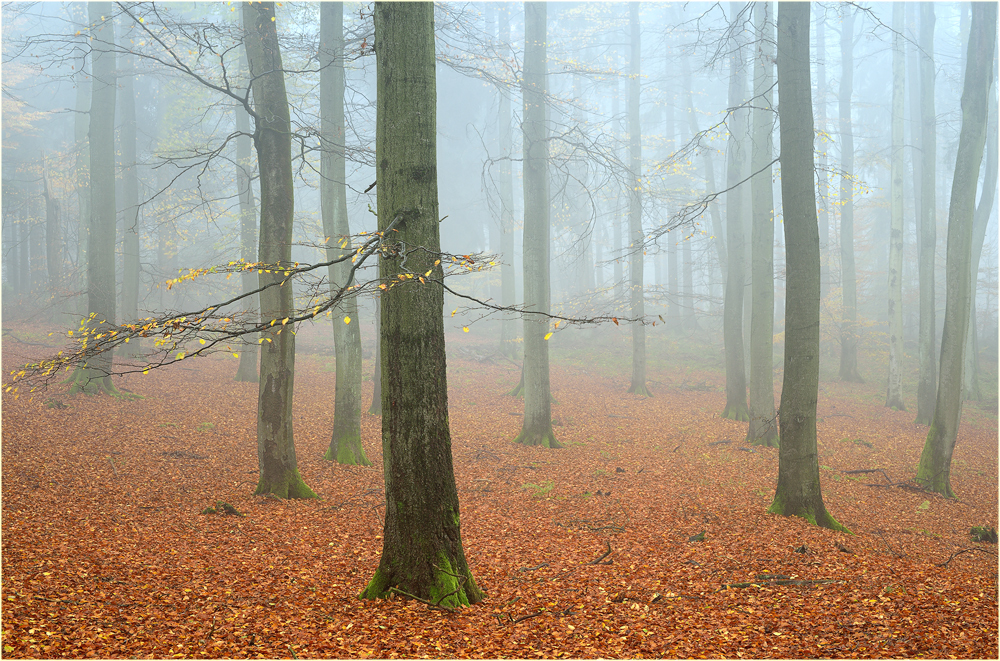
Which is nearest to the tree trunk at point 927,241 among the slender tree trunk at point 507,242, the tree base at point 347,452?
the slender tree trunk at point 507,242

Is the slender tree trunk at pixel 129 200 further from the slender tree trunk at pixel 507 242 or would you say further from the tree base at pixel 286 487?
the slender tree trunk at pixel 507 242

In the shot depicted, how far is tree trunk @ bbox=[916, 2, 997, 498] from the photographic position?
8812 millimetres

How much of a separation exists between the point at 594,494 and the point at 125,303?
14.6m

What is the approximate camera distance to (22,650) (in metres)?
3.34

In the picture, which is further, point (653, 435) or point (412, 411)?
point (653, 435)

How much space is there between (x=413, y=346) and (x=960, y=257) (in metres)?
9.48

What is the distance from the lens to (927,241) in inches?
572

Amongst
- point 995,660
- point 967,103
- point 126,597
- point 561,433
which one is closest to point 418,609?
Answer: point 126,597

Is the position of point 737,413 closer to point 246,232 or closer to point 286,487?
point 286,487

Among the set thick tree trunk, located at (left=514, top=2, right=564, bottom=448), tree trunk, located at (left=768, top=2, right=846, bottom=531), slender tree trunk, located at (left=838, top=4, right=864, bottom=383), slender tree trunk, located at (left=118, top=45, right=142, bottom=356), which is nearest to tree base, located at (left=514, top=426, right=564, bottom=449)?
thick tree trunk, located at (left=514, top=2, right=564, bottom=448)

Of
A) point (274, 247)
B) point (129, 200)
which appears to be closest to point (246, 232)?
point (129, 200)

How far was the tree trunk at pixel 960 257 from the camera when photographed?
881cm

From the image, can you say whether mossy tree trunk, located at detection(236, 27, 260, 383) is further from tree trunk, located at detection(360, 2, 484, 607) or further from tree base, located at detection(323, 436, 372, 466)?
tree trunk, located at detection(360, 2, 484, 607)

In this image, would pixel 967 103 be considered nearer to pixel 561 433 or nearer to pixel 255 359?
pixel 561 433
